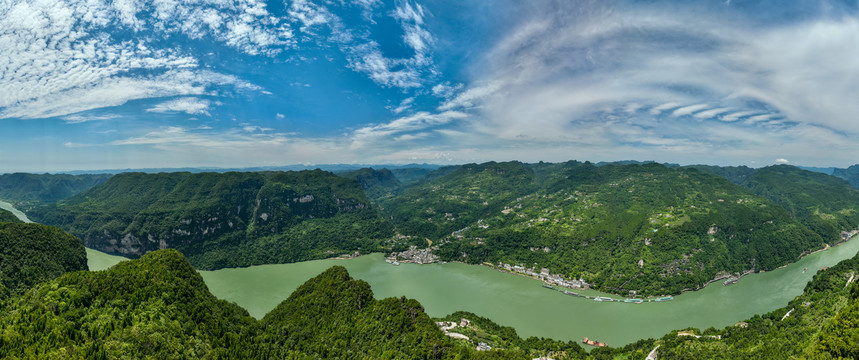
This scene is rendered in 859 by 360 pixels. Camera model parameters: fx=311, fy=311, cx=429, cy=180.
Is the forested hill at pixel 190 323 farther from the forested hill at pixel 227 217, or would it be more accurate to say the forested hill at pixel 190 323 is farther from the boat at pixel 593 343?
Result: the forested hill at pixel 227 217

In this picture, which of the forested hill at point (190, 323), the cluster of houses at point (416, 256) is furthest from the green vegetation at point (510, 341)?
the cluster of houses at point (416, 256)

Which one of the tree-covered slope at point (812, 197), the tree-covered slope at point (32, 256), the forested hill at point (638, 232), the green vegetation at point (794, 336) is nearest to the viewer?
the green vegetation at point (794, 336)

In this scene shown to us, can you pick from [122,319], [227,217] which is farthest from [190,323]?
[227,217]

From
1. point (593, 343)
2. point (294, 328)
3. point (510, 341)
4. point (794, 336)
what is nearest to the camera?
point (794, 336)

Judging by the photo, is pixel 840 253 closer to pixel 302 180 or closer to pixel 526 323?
pixel 526 323

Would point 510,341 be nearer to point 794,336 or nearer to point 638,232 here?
point 794,336

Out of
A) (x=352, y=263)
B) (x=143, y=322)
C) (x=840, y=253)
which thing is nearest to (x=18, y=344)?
(x=143, y=322)
